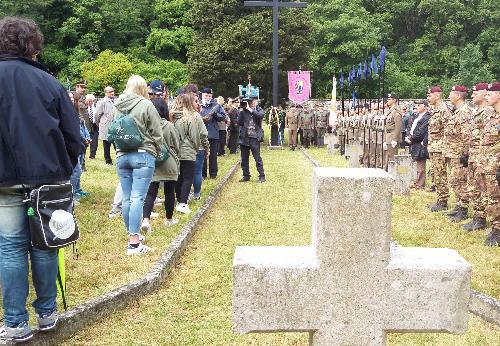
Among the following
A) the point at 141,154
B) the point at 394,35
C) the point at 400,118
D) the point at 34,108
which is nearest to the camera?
the point at 34,108

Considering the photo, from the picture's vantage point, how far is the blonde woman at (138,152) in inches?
232

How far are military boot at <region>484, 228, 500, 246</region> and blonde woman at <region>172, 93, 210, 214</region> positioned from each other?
4.24 meters

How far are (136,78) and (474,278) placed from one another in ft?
13.5

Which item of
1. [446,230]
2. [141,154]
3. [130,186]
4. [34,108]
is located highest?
[34,108]

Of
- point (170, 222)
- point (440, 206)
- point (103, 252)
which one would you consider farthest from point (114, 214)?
point (440, 206)

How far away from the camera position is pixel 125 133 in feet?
18.9

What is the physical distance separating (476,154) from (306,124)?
1595 cm

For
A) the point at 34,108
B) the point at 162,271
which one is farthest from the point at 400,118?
the point at 34,108

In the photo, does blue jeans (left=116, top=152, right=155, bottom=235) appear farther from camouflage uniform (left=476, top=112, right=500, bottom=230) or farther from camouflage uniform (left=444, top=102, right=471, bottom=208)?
camouflage uniform (left=444, top=102, right=471, bottom=208)

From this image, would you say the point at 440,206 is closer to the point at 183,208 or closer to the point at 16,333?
the point at 183,208

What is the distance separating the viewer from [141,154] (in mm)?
5941

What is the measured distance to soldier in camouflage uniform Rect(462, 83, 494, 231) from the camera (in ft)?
25.5

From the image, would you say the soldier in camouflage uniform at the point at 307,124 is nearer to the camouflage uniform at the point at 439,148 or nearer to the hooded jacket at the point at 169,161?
the camouflage uniform at the point at 439,148

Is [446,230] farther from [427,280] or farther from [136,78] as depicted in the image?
[427,280]
